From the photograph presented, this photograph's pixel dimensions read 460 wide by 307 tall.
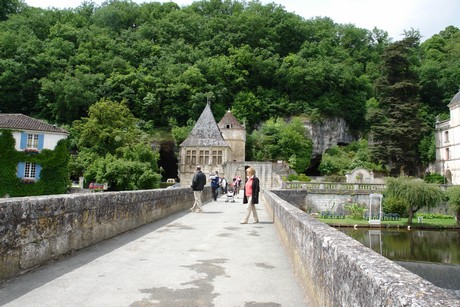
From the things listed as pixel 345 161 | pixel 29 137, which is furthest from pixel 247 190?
pixel 345 161

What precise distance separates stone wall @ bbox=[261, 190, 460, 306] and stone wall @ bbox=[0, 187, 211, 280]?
12.2 feet

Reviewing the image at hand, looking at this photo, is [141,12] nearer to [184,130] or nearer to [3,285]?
[184,130]

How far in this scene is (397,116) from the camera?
5253 centimetres

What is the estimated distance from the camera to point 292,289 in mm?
4848

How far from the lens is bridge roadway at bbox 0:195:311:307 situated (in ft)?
14.0

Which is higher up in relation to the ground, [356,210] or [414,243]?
[356,210]

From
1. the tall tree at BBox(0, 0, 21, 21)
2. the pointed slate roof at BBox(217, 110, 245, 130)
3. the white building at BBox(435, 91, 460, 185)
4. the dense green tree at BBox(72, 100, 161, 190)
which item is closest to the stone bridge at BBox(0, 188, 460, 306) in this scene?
the dense green tree at BBox(72, 100, 161, 190)

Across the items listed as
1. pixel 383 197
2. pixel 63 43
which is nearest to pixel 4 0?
pixel 63 43

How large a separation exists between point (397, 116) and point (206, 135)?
27229mm

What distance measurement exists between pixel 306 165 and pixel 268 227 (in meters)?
46.0

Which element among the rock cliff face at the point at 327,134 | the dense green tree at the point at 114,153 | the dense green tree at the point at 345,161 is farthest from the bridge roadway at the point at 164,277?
the rock cliff face at the point at 327,134

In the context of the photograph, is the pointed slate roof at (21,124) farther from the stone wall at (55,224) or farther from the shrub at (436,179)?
the shrub at (436,179)

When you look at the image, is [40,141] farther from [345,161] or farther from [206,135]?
[345,161]

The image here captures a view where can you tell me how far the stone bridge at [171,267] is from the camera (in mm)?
2469
